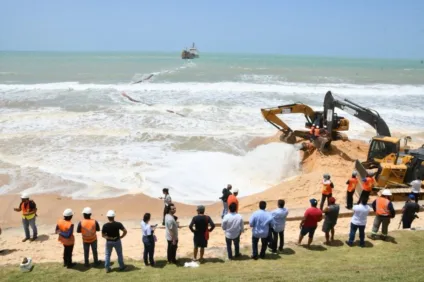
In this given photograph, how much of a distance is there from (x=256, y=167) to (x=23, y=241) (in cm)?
931

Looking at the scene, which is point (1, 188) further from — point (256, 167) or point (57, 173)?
point (256, 167)

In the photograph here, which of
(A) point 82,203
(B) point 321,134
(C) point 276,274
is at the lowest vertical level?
(A) point 82,203

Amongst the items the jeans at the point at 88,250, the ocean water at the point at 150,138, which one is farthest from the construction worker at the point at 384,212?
the jeans at the point at 88,250

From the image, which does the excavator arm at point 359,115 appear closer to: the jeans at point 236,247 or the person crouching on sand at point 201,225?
the jeans at point 236,247

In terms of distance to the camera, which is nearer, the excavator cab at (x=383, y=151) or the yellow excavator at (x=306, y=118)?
the excavator cab at (x=383, y=151)

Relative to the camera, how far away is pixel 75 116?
2803cm

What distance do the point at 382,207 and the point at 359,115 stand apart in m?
8.05

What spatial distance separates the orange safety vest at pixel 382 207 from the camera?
357 inches

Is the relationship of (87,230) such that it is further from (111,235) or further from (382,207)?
(382,207)

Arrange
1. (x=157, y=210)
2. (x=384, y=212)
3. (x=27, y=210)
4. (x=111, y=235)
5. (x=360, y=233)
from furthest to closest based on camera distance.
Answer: (x=157, y=210), (x=27, y=210), (x=384, y=212), (x=360, y=233), (x=111, y=235)

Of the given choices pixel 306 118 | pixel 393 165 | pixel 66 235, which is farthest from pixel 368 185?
pixel 66 235

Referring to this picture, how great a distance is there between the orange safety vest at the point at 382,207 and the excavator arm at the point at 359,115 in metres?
7.12

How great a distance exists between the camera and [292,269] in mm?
7578

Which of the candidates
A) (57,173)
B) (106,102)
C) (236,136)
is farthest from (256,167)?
(106,102)
